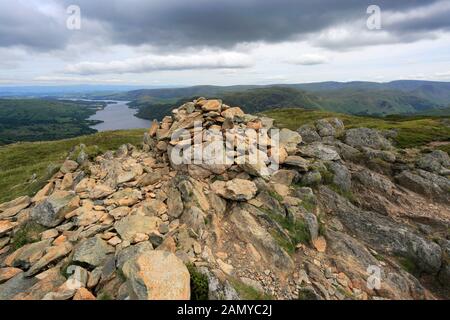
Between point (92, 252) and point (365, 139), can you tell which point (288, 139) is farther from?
point (92, 252)

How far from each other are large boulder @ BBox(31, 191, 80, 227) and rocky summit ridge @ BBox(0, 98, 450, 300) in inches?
2.5

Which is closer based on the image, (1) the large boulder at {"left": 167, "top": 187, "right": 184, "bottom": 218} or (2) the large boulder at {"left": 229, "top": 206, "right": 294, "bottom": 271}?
(2) the large boulder at {"left": 229, "top": 206, "right": 294, "bottom": 271}

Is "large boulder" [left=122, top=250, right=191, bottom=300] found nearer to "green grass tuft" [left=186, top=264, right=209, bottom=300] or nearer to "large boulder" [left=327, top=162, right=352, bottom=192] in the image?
"green grass tuft" [left=186, top=264, right=209, bottom=300]

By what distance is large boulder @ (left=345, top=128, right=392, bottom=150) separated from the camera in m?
30.9

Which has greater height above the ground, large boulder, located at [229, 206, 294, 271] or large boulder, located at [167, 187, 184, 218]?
large boulder, located at [167, 187, 184, 218]

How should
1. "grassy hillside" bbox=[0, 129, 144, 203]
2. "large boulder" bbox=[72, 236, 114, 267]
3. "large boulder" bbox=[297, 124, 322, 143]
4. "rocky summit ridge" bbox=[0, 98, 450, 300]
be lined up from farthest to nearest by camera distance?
"grassy hillside" bbox=[0, 129, 144, 203] → "large boulder" bbox=[297, 124, 322, 143] → "large boulder" bbox=[72, 236, 114, 267] → "rocky summit ridge" bbox=[0, 98, 450, 300]

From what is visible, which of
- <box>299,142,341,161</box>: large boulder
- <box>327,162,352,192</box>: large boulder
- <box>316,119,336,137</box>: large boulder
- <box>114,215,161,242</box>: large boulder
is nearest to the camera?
<box>114,215,161,242</box>: large boulder

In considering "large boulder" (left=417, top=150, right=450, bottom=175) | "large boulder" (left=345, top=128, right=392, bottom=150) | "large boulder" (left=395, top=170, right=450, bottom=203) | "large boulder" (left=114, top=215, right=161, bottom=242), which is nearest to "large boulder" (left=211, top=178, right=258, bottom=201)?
"large boulder" (left=114, top=215, right=161, bottom=242)

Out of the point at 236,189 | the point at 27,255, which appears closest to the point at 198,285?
the point at 236,189

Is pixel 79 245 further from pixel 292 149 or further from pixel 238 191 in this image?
pixel 292 149
